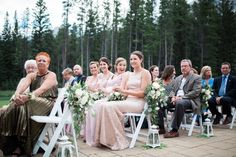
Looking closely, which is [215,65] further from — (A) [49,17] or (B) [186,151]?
(B) [186,151]

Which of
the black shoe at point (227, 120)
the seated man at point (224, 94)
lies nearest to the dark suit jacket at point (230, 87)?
the seated man at point (224, 94)

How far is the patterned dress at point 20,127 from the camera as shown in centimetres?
421

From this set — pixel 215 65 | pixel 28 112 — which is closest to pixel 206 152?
pixel 28 112

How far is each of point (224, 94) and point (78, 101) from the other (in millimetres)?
4573

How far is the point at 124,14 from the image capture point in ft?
137

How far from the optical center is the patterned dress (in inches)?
166

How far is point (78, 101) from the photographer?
4.07 metres

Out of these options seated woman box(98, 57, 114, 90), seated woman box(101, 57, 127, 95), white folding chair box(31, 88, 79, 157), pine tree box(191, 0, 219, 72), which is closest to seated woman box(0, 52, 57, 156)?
white folding chair box(31, 88, 79, 157)

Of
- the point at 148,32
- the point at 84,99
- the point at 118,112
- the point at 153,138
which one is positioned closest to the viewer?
the point at 84,99

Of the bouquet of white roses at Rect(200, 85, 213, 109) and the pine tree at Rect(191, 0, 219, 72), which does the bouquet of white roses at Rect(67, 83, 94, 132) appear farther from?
the pine tree at Rect(191, 0, 219, 72)

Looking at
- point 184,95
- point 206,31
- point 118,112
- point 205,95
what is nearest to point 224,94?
point 205,95

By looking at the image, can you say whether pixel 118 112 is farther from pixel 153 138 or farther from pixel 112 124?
pixel 153 138

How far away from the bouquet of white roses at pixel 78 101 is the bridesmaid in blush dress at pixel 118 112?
670 millimetres

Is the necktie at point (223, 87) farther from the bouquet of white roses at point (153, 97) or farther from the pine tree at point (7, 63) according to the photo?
the pine tree at point (7, 63)
